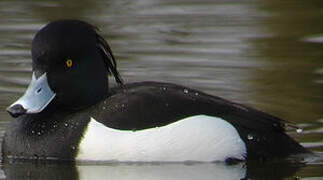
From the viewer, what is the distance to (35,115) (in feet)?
31.7

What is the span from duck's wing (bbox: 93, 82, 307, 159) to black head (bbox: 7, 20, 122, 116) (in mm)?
192

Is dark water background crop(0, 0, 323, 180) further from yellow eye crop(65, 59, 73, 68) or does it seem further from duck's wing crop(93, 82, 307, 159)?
yellow eye crop(65, 59, 73, 68)

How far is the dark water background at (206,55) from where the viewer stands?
9.29 metres

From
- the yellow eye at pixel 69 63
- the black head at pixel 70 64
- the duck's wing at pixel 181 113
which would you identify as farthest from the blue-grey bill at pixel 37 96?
the duck's wing at pixel 181 113

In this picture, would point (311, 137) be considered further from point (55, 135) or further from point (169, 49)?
point (169, 49)

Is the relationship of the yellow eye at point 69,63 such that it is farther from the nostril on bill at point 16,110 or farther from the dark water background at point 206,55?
the dark water background at point 206,55

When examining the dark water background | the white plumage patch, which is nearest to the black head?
the white plumage patch

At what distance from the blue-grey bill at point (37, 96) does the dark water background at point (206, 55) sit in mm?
433

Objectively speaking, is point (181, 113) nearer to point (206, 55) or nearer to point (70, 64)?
point (70, 64)

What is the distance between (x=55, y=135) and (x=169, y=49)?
12.5 ft

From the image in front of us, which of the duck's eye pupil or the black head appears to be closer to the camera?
the black head

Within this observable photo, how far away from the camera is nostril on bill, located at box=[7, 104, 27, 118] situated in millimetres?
9141

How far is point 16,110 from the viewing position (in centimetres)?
917

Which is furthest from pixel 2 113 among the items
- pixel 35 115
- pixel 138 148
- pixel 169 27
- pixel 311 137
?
pixel 169 27
